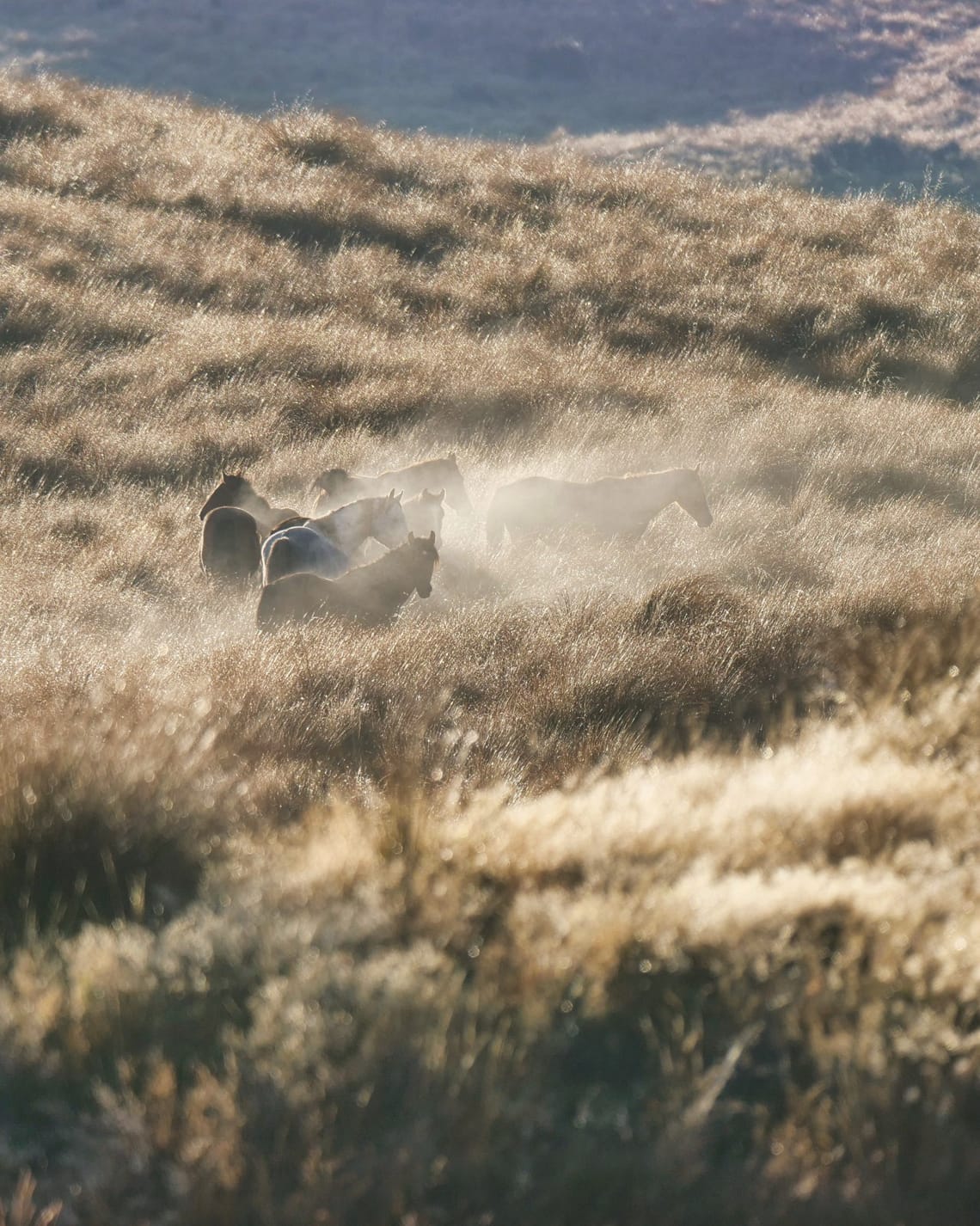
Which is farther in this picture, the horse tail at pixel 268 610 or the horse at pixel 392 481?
the horse at pixel 392 481

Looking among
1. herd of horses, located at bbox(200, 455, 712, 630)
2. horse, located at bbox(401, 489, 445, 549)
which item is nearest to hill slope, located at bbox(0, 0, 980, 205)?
herd of horses, located at bbox(200, 455, 712, 630)

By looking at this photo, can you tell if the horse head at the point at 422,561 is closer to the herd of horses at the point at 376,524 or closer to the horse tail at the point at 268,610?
the herd of horses at the point at 376,524

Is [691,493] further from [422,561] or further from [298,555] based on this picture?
[298,555]

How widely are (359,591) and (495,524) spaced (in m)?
2.09

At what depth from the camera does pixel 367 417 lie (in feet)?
36.0

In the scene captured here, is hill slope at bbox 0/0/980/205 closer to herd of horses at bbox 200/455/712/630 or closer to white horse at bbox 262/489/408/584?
herd of horses at bbox 200/455/712/630

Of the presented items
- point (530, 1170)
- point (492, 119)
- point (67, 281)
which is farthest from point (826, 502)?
point (492, 119)

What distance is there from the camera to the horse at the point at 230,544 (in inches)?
295

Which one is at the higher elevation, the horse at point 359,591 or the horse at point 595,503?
the horse at point 595,503

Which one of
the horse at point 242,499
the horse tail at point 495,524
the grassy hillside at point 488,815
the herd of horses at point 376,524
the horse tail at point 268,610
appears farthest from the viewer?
the horse tail at point 495,524

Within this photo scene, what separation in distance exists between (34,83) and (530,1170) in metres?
20.8

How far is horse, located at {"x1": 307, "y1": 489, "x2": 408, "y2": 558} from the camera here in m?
7.48

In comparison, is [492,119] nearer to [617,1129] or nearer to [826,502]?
[826,502]

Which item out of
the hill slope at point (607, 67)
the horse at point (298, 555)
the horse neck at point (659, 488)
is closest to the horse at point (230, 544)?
the horse at point (298, 555)
